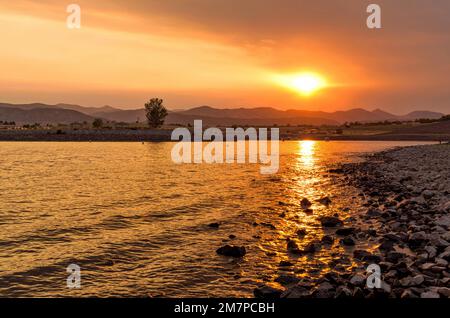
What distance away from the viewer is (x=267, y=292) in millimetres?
12383

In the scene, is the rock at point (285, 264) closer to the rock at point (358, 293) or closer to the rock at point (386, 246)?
the rock at point (358, 293)

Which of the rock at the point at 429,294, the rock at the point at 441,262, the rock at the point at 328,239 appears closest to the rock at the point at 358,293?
the rock at the point at 429,294

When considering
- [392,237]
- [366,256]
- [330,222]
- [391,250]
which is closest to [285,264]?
[366,256]

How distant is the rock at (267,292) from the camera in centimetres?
1222

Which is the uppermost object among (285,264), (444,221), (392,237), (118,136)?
(118,136)

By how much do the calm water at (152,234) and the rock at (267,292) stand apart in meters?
0.38

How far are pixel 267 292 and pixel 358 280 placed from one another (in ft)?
9.98

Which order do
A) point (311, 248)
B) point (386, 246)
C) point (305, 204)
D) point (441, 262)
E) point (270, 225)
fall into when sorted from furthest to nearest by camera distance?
point (305, 204) → point (270, 225) → point (311, 248) → point (386, 246) → point (441, 262)

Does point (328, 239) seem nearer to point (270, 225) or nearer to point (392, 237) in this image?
point (392, 237)

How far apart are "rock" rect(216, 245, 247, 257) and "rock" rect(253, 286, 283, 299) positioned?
3958mm

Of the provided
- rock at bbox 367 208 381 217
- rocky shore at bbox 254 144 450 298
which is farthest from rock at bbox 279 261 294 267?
rock at bbox 367 208 381 217

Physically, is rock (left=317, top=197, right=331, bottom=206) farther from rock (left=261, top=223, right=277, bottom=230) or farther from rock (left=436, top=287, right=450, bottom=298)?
rock (left=436, top=287, right=450, bottom=298)
